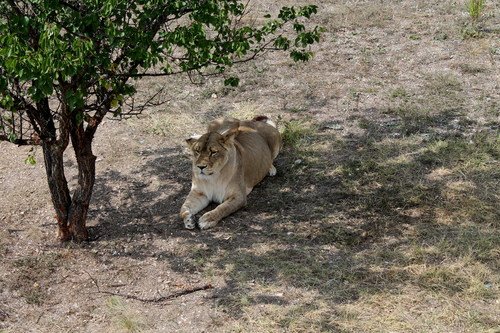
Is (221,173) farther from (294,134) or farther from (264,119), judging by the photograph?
(294,134)

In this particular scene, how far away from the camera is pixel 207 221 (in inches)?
275

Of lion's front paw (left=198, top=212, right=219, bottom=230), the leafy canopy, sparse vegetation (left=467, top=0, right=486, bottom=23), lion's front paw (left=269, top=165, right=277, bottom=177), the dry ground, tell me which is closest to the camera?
the leafy canopy

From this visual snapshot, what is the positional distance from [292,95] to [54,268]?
482cm

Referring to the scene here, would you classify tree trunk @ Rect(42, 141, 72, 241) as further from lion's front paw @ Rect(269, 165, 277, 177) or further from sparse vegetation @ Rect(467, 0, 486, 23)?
sparse vegetation @ Rect(467, 0, 486, 23)

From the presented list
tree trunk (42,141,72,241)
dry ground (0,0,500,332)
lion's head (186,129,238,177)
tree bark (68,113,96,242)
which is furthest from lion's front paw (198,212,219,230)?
tree trunk (42,141,72,241)

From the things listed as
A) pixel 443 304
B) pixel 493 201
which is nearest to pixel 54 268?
pixel 443 304

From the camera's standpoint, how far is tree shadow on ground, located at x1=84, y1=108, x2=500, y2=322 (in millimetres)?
6043

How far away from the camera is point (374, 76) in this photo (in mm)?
10336

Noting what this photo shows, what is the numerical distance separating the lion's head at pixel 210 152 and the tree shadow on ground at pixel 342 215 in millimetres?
522

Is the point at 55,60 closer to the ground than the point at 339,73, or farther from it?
farther from it

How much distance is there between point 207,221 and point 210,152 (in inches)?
28.4

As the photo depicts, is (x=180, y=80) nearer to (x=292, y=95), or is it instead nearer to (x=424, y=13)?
(x=292, y=95)

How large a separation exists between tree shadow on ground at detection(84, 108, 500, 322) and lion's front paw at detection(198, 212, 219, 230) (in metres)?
0.07

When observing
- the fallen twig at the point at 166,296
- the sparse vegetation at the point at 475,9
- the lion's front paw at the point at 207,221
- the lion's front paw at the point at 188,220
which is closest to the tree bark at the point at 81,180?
the fallen twig at the point at 166,296
